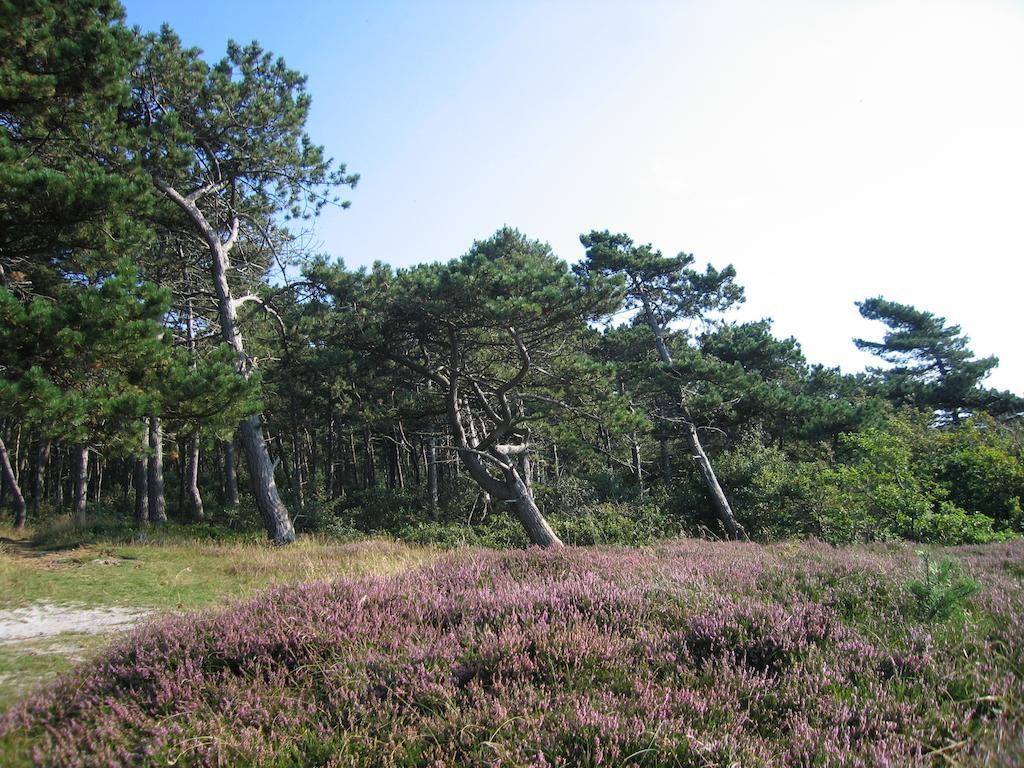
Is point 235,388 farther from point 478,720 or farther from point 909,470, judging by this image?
point 909,470

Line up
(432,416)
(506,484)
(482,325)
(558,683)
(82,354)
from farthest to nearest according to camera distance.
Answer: (432,416) < (506,484) < (482,325) < (82,354) < (558,683)

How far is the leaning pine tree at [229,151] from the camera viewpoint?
1253cm

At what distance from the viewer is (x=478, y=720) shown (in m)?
2.77

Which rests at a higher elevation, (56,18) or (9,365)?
(56,18)

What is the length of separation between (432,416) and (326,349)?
4021 millimetres

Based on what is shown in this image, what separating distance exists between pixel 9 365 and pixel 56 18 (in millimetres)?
6323

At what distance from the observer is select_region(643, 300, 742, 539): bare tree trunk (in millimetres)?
19844

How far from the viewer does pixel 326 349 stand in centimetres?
1467

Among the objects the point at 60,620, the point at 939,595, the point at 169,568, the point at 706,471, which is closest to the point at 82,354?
the point at 60,620

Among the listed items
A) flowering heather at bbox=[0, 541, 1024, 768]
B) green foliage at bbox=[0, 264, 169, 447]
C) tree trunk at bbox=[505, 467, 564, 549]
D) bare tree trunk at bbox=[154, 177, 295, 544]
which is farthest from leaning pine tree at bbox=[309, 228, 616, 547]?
flowering heather at bbox=[0, 541, 1024, 768]

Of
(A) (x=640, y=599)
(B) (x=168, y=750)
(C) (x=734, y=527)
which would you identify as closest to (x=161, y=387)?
(B) (x=168, y=750)

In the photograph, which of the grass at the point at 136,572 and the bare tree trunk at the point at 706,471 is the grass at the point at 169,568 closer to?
the grass at the point at 136,572

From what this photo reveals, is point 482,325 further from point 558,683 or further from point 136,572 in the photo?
point 558,683

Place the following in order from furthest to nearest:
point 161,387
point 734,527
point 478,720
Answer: point 734,527 → point 161,387 → point 478,720
